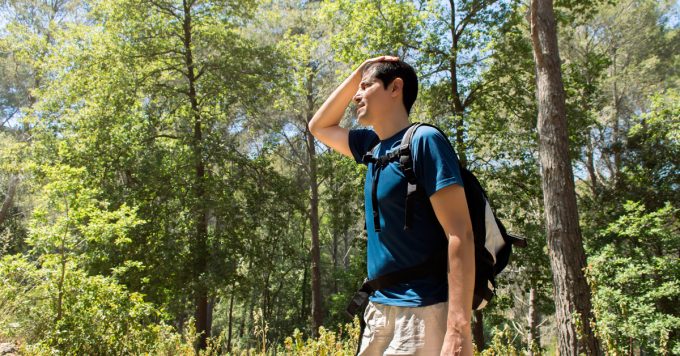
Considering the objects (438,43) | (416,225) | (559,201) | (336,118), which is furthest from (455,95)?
(416,225)

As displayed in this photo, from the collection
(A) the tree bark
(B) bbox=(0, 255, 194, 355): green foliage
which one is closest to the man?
(B) bbox=(0, 255, 194, 355): green foliage

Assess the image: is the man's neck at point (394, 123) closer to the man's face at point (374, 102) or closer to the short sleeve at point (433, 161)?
the man's face at point (374, 102)

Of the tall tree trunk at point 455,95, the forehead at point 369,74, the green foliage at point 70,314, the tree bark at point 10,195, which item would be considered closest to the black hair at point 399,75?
the forehead at point 369,74

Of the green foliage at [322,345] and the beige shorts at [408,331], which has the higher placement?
the beige shorts at [408,331]

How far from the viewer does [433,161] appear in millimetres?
1570

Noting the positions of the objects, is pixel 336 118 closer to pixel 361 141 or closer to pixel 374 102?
pixel 361 141

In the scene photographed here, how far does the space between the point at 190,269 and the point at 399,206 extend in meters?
11.3

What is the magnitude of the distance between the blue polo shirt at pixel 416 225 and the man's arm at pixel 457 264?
0.17 ft

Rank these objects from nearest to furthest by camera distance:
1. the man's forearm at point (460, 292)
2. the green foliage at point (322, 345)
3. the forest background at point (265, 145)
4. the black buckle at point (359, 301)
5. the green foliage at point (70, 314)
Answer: the man's forearm at point (460, 292), the black buckle at point (359, 301), the green foliage at point (322, 345), the green foliage at point (70, 314), the forest background at point (265, 145)

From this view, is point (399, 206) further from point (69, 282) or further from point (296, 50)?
point (296, 50)

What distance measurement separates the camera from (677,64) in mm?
20328

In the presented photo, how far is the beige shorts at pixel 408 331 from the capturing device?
1.56m

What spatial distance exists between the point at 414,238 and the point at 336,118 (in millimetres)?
911

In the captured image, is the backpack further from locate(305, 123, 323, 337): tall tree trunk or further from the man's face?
locate(305, 123, 323, 337): tall tree trunk
